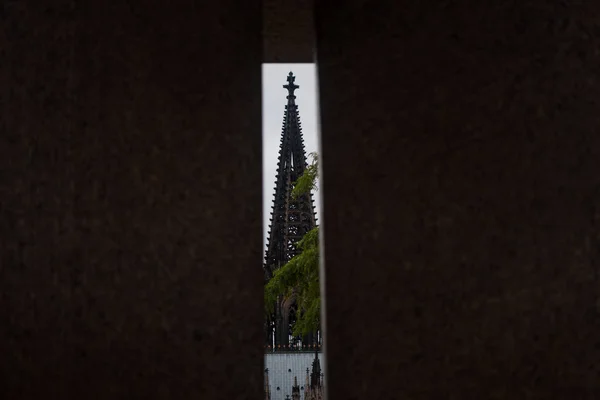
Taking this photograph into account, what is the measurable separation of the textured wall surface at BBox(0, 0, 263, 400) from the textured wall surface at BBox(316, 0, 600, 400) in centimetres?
18

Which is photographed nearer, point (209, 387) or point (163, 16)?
point (209, 387)

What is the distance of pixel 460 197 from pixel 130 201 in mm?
665

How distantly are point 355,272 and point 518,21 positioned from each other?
0.65 metres

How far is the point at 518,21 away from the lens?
49.5 inches

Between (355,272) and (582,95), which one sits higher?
(582,95)

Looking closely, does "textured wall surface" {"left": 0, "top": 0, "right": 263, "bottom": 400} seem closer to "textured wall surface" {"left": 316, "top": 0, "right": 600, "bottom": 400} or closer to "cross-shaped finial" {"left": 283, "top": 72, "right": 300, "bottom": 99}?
"textured wall surface" {"left": 316, "top": 0, "right": 600, "bottom": 400}

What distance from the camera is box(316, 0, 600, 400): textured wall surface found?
114cm

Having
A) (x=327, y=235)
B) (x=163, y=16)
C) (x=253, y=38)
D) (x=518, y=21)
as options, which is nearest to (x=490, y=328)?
(x=327, y=235)

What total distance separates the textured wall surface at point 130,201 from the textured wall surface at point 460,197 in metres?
0.18

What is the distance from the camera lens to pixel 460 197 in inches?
46.8

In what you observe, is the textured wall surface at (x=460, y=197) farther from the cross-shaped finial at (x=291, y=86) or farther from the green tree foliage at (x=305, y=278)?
the cross-shaped finial at (x=291, y=86)

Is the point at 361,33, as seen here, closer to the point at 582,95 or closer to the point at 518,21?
the point at 518,21

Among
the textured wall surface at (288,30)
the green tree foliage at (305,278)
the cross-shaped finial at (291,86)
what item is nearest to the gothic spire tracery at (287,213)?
the cross-shaped finial at (291,86)

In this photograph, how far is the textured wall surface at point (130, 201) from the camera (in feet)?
3.65
